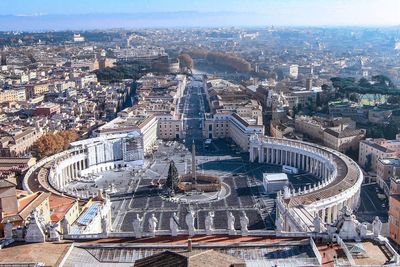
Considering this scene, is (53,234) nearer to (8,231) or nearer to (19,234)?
(19,234)

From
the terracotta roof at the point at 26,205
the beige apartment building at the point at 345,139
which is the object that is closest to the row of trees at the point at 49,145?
the terracotta roof at the point at 26,205

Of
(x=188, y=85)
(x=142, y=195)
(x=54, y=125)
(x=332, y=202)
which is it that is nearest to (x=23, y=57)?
(x=188, y=85)

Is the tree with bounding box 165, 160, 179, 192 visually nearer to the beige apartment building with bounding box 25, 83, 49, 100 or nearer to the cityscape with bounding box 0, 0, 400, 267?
the cityscape with bounding box 0, 0, 400, 267

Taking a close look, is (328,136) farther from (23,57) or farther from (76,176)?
(23,57)

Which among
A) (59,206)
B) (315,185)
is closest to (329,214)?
(315,185)

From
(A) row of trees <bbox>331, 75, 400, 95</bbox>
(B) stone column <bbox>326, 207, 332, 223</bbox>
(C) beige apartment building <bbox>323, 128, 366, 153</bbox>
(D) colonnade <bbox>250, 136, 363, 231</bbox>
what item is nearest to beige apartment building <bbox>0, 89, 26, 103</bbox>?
(D) colonnade <bbox>250, 136, 363, 231</bbox>

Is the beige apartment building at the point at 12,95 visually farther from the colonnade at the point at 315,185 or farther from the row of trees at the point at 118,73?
the colonnade at the point at 315,185

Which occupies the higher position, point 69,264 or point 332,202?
point 69,264

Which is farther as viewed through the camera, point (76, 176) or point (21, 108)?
point (21, 108)
